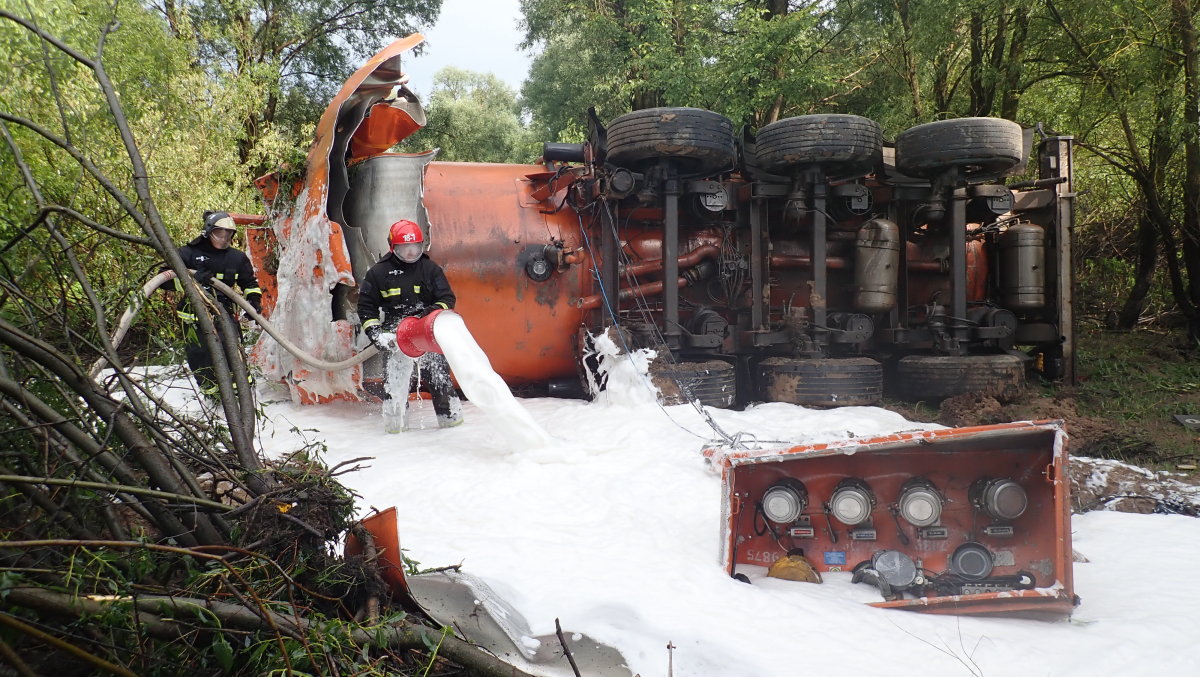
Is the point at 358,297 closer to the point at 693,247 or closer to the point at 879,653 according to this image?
the point at 693,247

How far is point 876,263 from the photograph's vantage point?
A: 6488mm

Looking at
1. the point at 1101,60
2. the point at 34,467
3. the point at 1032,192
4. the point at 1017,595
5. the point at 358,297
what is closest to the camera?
the point at 34,467

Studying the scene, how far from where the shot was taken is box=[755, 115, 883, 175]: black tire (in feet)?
19.7

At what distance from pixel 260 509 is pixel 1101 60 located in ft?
32.4

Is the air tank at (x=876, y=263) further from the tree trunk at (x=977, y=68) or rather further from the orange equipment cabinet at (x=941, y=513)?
the tree trunk at (x=977, y=68)

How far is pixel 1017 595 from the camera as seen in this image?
2.96m

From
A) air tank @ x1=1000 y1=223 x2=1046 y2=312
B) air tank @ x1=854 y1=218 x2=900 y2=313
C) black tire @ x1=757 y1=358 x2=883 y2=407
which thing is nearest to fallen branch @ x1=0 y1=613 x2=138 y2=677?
black tire @ x1=757 y1=358 x2=883 y2=407

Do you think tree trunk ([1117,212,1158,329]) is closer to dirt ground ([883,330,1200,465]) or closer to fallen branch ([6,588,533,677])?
dirt ground ([883,330,1200,465])

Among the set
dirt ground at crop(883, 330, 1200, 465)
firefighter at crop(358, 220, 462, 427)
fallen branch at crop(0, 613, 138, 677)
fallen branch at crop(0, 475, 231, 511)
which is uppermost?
firefighter at crop(358, 220, 462, 427)

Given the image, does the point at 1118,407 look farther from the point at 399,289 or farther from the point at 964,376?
the point at 399,289

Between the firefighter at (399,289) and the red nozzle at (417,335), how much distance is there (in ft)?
0.67

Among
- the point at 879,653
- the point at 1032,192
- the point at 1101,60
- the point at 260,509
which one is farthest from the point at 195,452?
the point at 1101,60

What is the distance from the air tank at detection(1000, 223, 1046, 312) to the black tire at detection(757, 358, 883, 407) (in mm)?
1731

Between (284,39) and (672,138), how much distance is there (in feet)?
42.8
